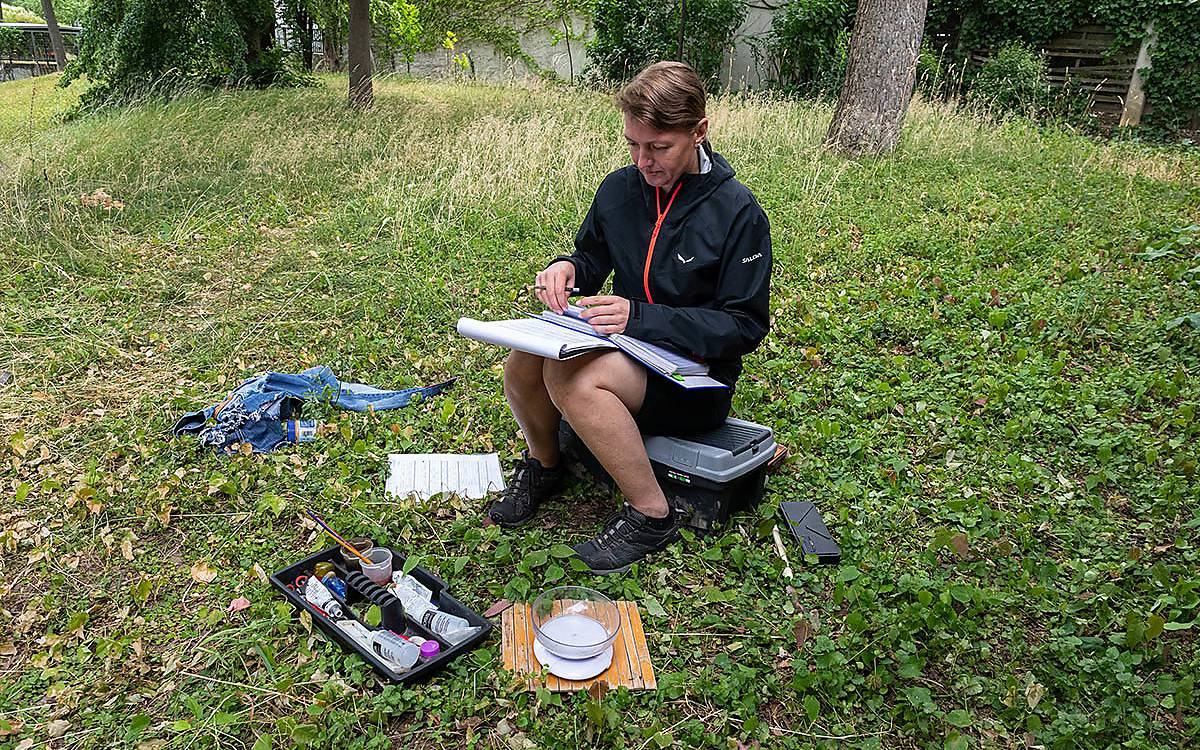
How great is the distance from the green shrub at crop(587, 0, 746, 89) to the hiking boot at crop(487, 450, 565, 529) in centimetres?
1165

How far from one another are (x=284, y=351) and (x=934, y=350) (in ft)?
10.6

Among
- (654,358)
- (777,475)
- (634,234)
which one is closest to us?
(654,358)

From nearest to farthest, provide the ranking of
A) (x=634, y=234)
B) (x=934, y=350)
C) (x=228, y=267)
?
(x=634, y=234) < (x=934, y=350) < (x=228, y=267)

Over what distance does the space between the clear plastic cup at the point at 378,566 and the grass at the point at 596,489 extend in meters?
0.22

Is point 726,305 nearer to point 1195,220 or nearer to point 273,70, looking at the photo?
point 1195,220

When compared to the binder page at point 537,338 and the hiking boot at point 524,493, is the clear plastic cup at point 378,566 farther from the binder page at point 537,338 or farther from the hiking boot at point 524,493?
the binder page at point 537,338

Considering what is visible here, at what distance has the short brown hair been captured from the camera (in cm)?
252

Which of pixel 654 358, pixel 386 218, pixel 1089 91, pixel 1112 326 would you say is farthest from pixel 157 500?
pixel 1089 91

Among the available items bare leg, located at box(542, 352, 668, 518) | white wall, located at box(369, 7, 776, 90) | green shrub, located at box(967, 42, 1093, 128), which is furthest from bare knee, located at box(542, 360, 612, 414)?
white wall, located at box(369, 7, 776, 90)

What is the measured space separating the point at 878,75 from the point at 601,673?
6823 mm

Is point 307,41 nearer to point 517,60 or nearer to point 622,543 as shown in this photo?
point 517,60

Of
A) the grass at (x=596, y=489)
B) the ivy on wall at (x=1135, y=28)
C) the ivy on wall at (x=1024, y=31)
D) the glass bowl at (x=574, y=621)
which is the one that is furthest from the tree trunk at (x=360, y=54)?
the ivy on wall at (x=1135, y=28)

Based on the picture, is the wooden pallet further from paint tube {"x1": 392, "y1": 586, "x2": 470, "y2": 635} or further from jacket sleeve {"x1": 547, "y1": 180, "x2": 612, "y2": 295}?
jacket sleeve {"x1": 547, "y1": 180, "x2": 612, "y2": 295}

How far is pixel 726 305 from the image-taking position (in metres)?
2.69
